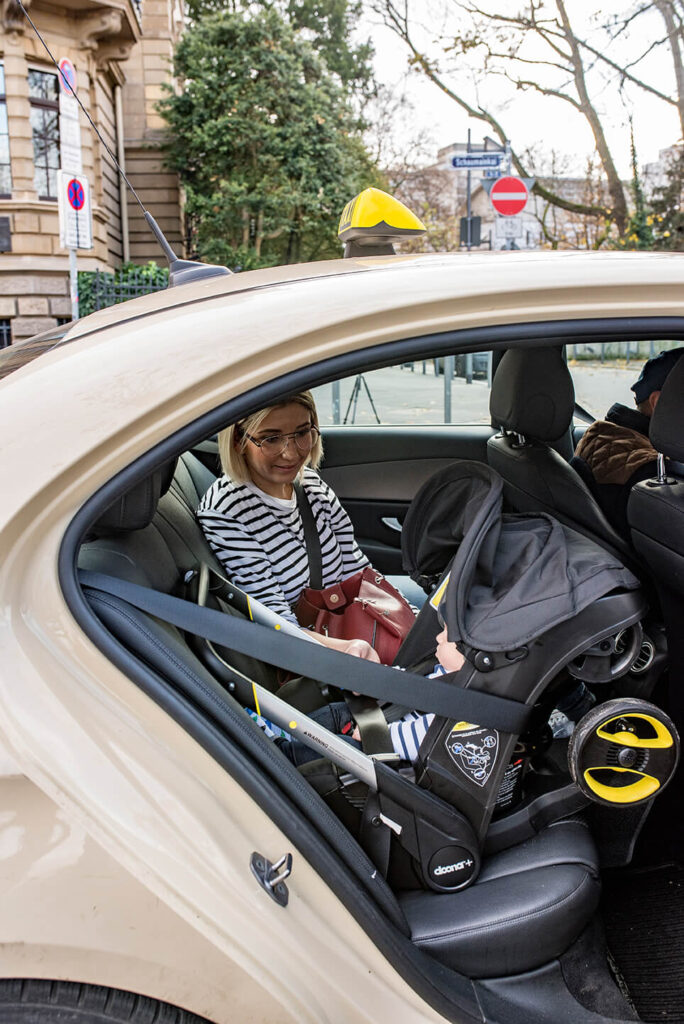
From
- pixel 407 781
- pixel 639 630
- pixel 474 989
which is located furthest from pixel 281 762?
pixel 639 630

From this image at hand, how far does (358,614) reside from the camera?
193 centimetres

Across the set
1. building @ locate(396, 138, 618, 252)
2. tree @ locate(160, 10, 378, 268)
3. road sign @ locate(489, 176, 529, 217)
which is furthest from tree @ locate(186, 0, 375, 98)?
road sign @ locate(489, 176, 529, 217)

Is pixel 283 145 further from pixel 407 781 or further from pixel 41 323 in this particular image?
pixel 407 781

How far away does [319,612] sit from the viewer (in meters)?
1.93

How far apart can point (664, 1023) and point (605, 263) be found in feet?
4.04

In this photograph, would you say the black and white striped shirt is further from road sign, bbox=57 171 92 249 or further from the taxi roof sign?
road sign, bbox=57 171 92 249

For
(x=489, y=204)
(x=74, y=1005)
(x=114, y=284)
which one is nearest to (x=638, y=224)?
(x=114, y=284)

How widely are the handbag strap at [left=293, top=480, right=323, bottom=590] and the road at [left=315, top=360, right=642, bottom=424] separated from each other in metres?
1.00

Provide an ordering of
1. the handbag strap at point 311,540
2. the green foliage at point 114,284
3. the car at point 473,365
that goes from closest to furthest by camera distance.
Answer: the handbag strap at point 311,540
the car at point 473,365
the green foliage at point 114,284

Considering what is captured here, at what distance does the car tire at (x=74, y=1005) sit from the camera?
97cm

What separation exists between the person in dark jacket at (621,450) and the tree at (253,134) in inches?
621

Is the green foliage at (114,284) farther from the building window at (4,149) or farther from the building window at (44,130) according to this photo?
the building window at (4,149)

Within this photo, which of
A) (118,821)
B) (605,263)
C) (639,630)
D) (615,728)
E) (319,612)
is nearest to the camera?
(118,821)

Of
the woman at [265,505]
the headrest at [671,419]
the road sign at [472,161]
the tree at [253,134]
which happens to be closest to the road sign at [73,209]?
the road sign at [472,161]
